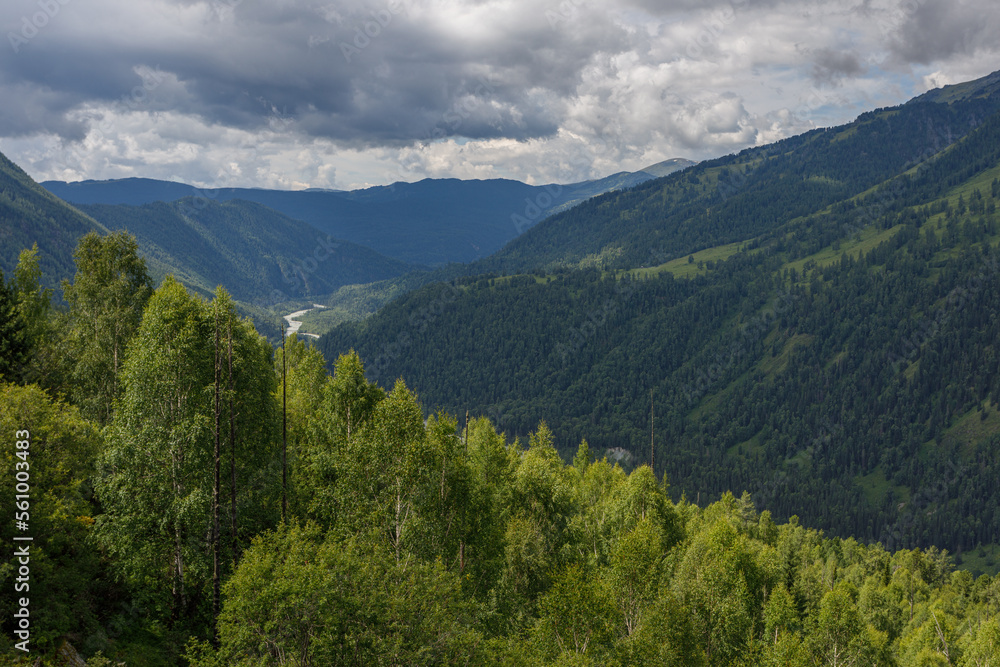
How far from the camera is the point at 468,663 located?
28188mm

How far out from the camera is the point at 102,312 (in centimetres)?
5069

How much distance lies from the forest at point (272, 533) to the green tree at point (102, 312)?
0.19 meters

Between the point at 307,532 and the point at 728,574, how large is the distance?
37554mm

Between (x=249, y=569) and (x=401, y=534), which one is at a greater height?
(x=249, y=569)

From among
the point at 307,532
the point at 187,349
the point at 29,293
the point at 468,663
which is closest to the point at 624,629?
the point at 468,663

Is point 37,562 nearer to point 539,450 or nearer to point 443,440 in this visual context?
point 443,440

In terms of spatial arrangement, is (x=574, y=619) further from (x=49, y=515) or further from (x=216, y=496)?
(x=49, y=515)

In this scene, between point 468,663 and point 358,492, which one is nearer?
point 468,663

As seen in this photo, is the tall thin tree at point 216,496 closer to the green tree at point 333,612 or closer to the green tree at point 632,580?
the green tree at point 333,612

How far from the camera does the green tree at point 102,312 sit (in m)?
48.7

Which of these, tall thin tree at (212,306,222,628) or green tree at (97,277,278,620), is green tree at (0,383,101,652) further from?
tall thin tree at (212,306,222,628)

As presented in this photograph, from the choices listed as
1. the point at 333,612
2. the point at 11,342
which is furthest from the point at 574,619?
the point at 11,342

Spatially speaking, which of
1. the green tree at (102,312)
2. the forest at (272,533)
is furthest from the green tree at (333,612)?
the green tree at (102,312)

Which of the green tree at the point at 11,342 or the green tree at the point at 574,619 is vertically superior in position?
the green tree at the point at 11,342
